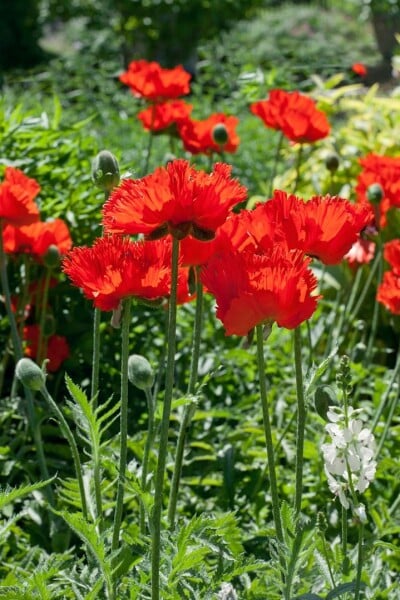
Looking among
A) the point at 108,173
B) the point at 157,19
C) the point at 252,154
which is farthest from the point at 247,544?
the point at 157,19

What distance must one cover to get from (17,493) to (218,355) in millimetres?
1351

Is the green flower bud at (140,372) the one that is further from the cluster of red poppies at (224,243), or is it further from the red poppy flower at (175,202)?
the red poppy flower at (175,202)

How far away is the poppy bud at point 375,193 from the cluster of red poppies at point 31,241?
0.65 m

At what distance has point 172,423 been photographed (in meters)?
2.46

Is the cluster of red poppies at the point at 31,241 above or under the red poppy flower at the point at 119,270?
under

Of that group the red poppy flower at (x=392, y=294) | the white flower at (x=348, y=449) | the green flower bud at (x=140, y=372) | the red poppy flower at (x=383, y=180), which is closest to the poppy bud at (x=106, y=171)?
the green flower bud at (x=140, y=372)

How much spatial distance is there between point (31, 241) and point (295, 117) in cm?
72

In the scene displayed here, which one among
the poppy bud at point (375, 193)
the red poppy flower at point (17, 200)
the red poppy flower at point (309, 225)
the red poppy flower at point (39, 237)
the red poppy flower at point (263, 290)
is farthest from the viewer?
the red poppy flower at point (39, 237)

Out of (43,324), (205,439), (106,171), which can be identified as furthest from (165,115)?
(106,171)

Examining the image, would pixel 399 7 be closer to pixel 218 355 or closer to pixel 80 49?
pixel 80 49

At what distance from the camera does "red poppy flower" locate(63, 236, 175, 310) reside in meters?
1.29

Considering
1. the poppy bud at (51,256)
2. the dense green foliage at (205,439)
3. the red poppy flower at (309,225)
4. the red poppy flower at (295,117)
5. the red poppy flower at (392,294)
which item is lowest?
the dense green foliage at (205,439)

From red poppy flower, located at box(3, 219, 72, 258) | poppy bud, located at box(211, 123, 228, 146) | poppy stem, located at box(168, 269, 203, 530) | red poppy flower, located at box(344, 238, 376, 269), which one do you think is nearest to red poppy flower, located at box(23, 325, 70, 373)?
red poppy flower, located at box(3, 219, 72, 258)

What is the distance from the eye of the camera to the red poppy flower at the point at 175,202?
1154 millimetres
